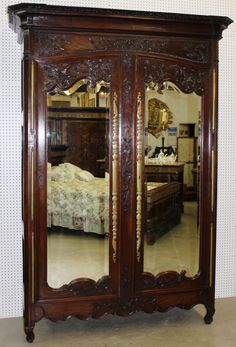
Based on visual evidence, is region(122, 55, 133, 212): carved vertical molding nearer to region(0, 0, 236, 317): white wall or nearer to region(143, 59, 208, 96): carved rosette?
region(143, 59, 208, 96): carved rosette

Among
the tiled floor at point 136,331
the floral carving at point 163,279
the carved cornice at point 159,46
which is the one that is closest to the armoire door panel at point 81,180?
the carved cornice at point 159,46

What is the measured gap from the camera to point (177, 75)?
312 cm

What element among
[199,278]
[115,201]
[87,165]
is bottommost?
[199,278]

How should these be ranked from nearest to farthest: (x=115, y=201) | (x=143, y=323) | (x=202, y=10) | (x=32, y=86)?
1. (x=32, y=86)
2. (x=115, y=201)
3. (x=143, y=323)
4. (x=202, y=10)

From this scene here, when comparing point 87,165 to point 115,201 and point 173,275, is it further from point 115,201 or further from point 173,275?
point 173,275

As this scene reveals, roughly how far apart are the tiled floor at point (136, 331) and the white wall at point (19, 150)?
1.13 feet

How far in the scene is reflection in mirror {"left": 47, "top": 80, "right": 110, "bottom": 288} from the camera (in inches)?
118

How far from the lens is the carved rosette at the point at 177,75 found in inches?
121

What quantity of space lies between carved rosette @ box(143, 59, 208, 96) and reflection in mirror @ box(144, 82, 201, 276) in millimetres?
37

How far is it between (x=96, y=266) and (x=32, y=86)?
4.10 ft

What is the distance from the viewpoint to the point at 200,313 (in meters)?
3.56

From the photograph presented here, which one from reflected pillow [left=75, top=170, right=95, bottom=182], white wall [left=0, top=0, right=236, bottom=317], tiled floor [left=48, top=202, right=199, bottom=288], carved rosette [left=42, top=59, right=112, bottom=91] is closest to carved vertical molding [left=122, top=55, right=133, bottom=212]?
carved rosette [left=42, top=59, right=112, bottom=91]

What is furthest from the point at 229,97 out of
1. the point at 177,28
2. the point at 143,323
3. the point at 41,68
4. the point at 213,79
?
the point at 143,323

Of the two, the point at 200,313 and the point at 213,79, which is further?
the point at 200,313
